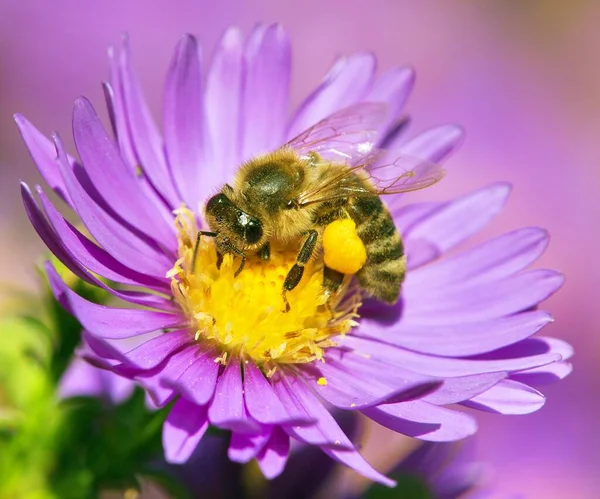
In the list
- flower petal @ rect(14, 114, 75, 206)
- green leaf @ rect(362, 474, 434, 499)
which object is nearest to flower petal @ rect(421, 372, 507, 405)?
green leaf @ rect(362, 474, 434, 499)

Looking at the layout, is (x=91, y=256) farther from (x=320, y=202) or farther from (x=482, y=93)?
(x=482, y=93)

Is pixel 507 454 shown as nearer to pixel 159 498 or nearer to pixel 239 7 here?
pixel 159 498

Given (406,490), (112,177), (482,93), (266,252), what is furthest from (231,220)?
(482,93)

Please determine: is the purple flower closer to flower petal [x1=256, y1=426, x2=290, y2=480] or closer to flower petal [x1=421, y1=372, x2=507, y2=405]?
flower petal [x1=256, y1=426, x2=290, y2=480]

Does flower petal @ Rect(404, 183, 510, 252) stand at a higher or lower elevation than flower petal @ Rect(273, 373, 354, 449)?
higher

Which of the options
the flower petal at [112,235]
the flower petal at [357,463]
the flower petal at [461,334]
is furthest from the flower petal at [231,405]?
the flower petal at [461,334]

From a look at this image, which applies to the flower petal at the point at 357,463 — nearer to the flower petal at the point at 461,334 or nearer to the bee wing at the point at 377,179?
the flower petal at the point at 461,334
